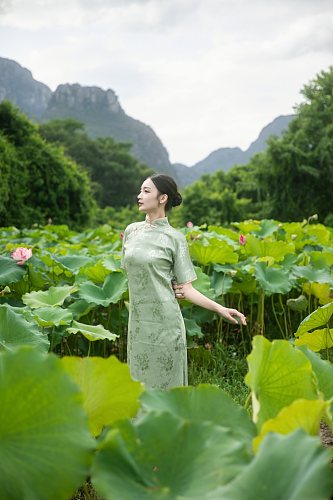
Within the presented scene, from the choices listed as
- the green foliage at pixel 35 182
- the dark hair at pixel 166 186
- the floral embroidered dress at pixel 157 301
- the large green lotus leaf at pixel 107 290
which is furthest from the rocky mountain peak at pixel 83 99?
the floral embroidered dress at pixel 157 301

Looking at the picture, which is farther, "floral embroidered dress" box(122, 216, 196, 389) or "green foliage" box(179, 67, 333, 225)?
"green foliage" box(179, 67, 333, 225)

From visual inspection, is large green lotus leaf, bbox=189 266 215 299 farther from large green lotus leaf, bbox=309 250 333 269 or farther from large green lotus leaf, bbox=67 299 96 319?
large green lotus leaf, bbox=309 250 333 269

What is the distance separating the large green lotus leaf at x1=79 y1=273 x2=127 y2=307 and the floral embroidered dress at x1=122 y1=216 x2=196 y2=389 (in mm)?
804

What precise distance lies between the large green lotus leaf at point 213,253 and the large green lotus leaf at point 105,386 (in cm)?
260

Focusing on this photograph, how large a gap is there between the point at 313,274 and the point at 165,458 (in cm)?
283

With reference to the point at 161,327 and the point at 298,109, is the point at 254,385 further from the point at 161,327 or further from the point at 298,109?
the point at 298,109

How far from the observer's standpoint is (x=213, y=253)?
341 centimetres

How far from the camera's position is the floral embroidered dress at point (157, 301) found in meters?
2.00

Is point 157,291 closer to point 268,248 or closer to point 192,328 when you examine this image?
point 192,328

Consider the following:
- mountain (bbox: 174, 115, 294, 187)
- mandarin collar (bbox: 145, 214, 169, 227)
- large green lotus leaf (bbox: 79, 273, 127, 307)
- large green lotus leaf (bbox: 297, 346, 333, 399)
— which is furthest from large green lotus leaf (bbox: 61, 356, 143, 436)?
mountain (bbox: 174, 115, 294, 187)

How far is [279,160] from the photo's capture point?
16000 mm

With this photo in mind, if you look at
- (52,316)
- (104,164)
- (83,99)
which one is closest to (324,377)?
(52,316)

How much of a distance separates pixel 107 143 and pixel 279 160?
70.0ft

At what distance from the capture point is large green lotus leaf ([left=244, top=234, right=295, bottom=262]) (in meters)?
3.71
